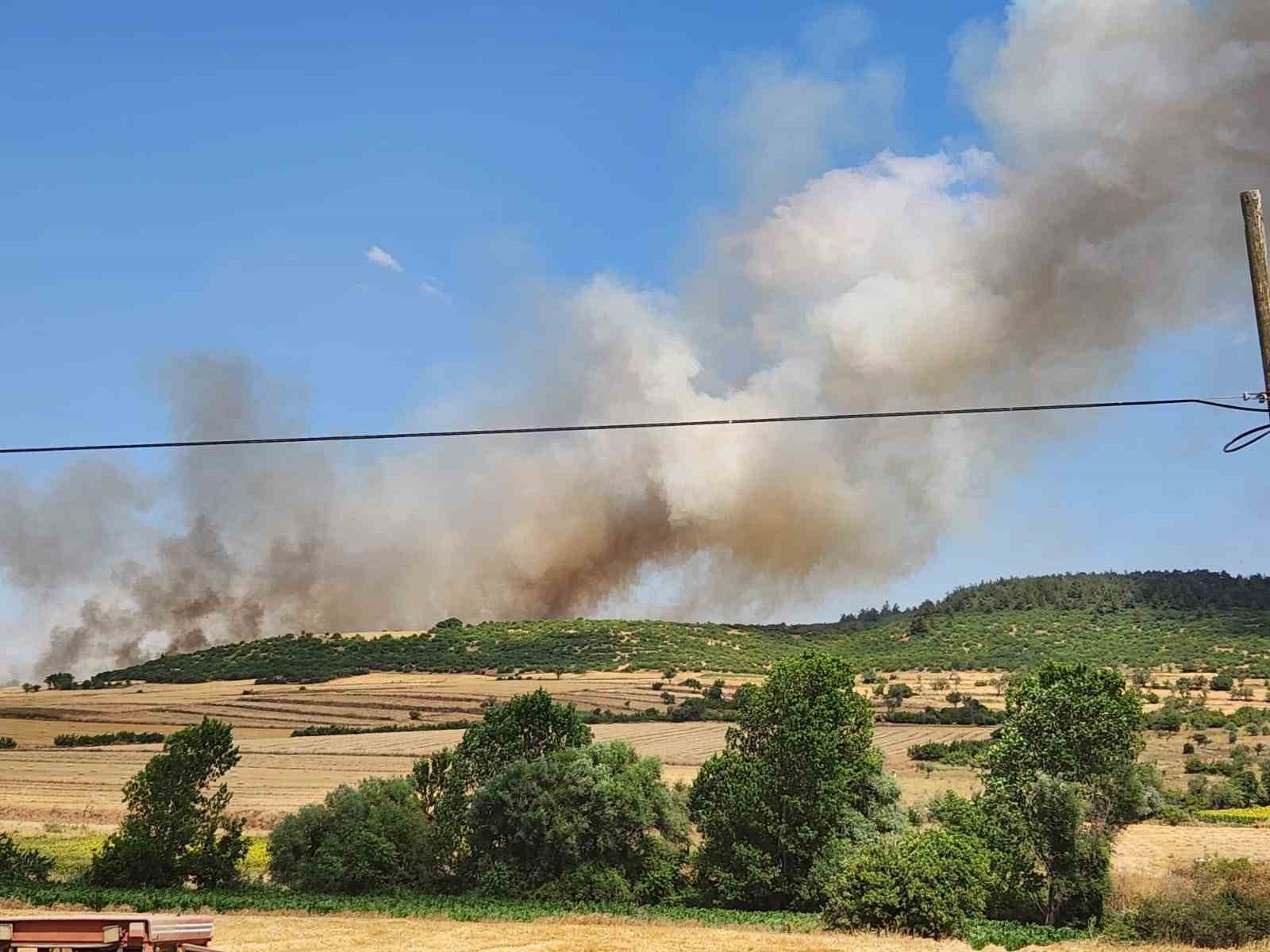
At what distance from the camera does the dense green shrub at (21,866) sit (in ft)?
192

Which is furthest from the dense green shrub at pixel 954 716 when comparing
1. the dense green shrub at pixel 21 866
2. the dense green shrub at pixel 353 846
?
the dense green shrub at pixel 21 866

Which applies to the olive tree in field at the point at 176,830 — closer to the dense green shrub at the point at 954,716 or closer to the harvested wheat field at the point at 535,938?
the harvested wheat field at the point at 535,938

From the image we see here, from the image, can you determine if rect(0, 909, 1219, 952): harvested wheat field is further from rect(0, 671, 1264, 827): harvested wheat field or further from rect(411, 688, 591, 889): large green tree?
rect(0, 671, 1264, 827): harvested wheat field

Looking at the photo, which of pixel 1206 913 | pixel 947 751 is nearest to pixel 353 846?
pixel 1206 913

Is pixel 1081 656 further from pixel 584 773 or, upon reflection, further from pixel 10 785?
pixel 10 785

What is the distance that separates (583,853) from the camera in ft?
191

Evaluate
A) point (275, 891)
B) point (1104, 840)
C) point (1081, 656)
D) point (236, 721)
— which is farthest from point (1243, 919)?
point (1081, 656)

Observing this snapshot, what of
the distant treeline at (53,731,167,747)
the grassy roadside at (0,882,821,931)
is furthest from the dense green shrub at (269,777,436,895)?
the distant treeline at (53,731,167,747)

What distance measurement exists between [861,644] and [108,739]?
118726 mm

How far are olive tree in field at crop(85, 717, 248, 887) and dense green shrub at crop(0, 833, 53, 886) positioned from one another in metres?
2.42

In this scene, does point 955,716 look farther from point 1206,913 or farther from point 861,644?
point 1206,913

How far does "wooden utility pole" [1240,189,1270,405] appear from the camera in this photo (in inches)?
657

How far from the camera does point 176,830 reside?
60750 millimetres

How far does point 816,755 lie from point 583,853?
44.8ft
